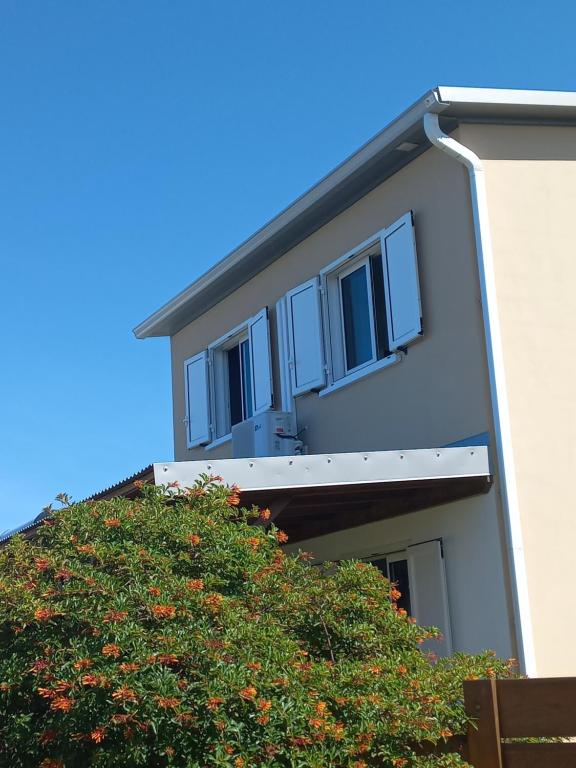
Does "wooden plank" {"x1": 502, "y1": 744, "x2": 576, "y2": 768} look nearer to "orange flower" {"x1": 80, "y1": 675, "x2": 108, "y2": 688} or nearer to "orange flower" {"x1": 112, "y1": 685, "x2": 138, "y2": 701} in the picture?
"orange flower" {"x1": 112, "y1": 685, "x2": 138, "y2": 701}

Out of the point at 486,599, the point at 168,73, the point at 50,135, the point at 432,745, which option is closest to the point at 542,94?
the point at 486,599

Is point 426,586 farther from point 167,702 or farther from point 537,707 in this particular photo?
point 167,702

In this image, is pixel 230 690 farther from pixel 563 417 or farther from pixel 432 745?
pixel 563 417

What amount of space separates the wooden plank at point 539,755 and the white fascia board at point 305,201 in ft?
18.3

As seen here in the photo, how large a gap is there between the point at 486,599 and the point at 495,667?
106 inches

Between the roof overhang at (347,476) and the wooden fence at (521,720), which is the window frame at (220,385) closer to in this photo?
the roof overhang at (347,476)

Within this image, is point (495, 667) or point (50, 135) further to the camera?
point (50, 135)

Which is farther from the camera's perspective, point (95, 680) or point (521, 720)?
point (95, 680)

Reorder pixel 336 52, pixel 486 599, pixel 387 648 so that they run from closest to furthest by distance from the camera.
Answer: pixel 387 648, pixel 486 599, pixel 336 52

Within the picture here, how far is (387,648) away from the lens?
19.7 ft

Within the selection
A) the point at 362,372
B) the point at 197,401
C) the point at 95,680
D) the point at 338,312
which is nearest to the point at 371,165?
the point at 338,312

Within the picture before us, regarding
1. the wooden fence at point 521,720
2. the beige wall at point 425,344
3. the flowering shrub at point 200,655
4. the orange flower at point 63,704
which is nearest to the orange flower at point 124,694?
the flowering shrub at point 200,655

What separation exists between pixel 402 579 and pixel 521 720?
5121mm

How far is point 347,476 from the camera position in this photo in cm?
808
